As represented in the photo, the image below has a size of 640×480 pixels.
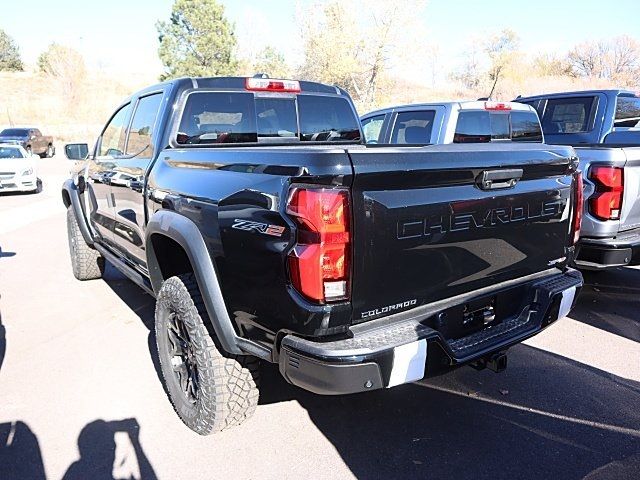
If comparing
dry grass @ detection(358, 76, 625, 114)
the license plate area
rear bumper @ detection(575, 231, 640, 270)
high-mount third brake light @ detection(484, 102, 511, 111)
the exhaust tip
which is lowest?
the exhaust tip

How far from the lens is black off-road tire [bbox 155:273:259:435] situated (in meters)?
2.66

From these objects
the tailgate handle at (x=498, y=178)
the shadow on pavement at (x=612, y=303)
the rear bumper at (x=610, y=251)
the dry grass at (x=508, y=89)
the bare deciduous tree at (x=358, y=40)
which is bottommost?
the shadow on pavement at (x=612, y=303)

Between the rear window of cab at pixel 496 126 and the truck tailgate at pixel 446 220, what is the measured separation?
3.08 metres

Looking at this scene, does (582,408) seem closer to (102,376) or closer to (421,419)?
(421,419)

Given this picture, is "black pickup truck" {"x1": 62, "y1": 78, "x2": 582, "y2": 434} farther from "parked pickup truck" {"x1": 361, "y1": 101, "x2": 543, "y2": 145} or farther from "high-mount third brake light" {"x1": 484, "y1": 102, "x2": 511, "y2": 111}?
"high-mount third brake light" {"x1": 484, "y1": 102, "x2": 511, "y2": 111}

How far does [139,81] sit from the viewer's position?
77.2 metres

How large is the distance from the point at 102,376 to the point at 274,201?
7.61ft

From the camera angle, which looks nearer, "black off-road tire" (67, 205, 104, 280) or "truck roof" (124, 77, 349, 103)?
"truck roof" (124, 77, 349, 103)

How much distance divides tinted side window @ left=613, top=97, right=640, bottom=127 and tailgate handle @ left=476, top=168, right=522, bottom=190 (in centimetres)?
542

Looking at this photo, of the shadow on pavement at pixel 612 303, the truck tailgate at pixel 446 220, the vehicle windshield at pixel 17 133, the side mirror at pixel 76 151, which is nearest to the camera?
the truck tailgate at pixel 446 220

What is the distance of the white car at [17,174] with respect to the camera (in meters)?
13.2

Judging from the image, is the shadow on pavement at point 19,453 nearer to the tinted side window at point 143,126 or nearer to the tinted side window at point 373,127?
the tinted side window at point 143,126

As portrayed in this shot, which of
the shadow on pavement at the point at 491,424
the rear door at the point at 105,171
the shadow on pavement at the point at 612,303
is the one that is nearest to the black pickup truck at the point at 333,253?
the shadow on pavement at the point at 491,424

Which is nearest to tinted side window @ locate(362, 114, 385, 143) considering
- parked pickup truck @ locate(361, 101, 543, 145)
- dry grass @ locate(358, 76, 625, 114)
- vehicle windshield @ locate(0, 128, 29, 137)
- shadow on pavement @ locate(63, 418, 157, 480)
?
parked pickup truck @ locate(361, 101, 543, 145)
